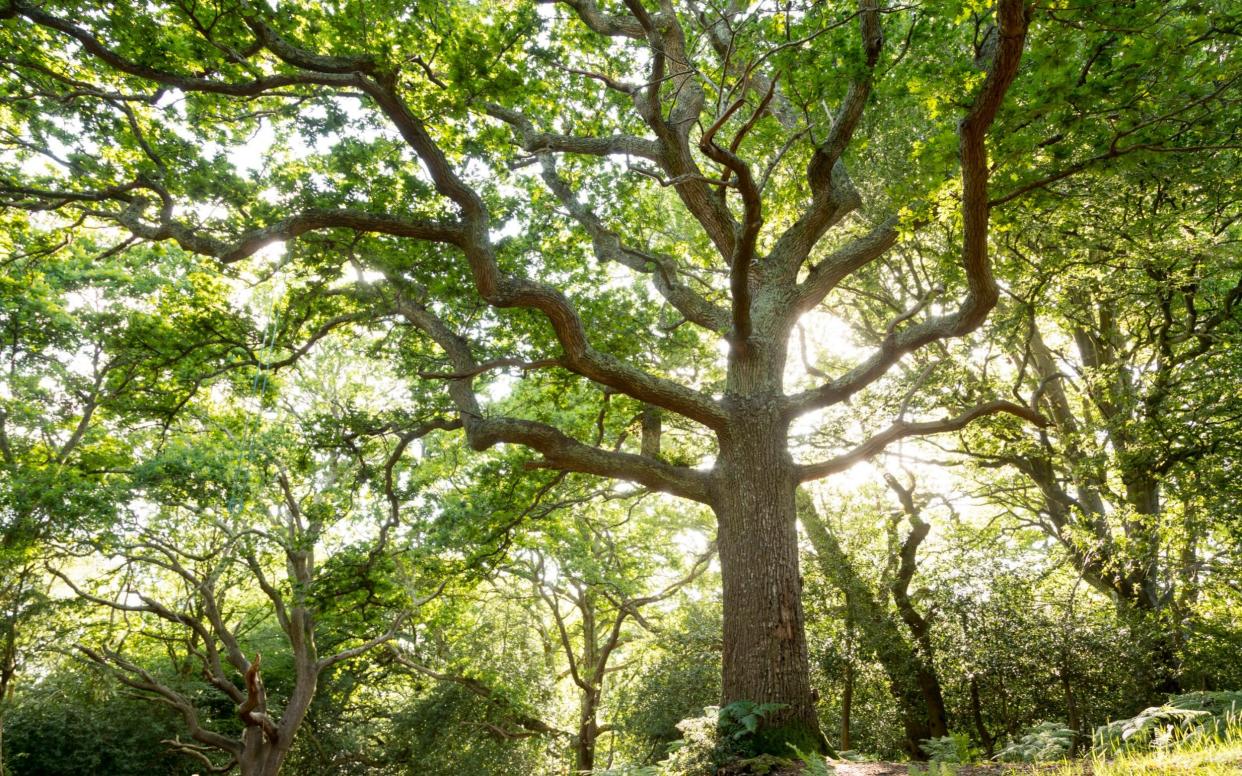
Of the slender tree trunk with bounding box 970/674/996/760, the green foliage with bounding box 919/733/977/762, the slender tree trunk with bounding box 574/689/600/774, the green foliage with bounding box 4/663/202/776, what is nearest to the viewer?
the green foliage with bounding box 919/733/977/762

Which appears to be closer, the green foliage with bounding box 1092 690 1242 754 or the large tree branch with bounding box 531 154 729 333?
the green foliage with bounding box 1092 690 1242 754

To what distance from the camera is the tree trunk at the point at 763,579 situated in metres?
5.54

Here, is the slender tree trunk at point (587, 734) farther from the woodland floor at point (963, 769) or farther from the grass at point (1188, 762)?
the grass at point (1188, 762)

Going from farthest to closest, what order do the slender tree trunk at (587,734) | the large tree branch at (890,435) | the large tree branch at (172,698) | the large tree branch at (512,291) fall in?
the slender tree trunk at (587,734), the large tree branch at (172,698), the large tree branch at (890,435), the large tree branch at (512,291)

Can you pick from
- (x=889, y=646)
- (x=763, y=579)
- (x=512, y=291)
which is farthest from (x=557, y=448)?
(x=889, y=646)

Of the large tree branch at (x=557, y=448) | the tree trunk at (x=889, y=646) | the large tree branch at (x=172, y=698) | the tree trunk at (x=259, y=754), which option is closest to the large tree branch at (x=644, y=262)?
the large tree branch at (x=557, y=448)

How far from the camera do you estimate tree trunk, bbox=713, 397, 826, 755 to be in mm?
5539

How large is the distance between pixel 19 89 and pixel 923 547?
15.7 meters

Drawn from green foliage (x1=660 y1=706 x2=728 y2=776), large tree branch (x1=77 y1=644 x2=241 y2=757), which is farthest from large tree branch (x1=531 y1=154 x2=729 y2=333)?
large tree branch (x1=77 y1=644 x2=241 y2=757)

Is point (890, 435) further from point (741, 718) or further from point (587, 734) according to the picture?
point (587, 734)

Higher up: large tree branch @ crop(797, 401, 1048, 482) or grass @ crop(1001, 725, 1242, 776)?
large tree branch @ crop(797, 401, 1048, 482)

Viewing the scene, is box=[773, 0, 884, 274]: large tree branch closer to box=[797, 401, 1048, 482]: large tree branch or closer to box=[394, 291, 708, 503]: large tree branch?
box=[797, 401, 1048, 482]: large tree branch

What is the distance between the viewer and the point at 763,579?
6043 millimetres

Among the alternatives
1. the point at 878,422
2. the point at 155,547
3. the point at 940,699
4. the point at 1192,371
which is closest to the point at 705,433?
the point at 878,422
